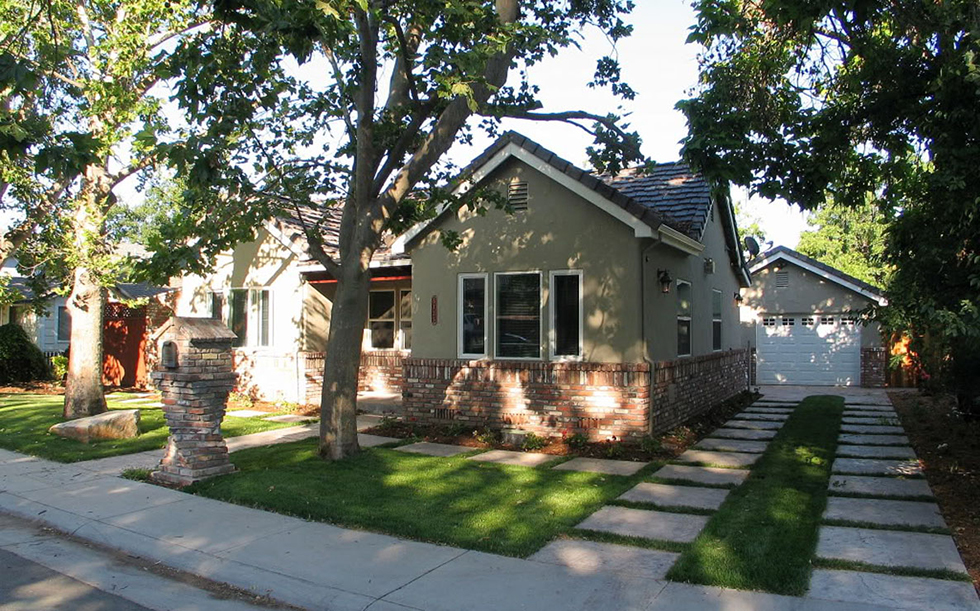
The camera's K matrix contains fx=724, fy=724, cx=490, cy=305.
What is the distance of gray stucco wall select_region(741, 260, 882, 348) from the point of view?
70.6 ft

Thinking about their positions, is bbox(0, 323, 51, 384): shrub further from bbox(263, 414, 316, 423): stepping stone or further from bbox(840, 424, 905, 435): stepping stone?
bbox(840, 424, 905, 435): stepping stone

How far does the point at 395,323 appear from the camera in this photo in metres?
16.9

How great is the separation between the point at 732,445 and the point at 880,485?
291 cm

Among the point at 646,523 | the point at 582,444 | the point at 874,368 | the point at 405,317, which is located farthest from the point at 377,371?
the point at 874,368

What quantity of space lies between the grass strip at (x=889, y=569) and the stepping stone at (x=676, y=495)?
1.76 m

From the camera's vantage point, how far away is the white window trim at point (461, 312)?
11.9 m

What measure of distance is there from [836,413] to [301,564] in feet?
39.8

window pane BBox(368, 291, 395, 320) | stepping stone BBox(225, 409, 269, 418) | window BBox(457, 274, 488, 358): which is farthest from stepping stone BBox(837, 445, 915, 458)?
stepping stone BBox(225, 409, 269, 418)

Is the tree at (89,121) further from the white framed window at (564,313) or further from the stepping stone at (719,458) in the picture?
the stepping stone at (719,458)

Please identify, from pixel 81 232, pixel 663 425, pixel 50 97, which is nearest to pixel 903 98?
pixel 663 425

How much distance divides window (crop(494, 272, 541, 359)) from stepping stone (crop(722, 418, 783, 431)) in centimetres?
423

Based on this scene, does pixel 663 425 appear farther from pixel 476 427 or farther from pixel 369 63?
pixel 369 63

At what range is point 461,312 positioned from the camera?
40.1ft

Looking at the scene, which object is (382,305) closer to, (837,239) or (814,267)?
(814,267)
